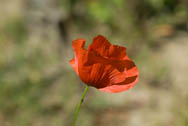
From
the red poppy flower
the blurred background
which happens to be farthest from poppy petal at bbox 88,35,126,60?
the blurred background

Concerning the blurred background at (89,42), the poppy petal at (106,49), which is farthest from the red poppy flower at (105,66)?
the blurred background at (89,42)

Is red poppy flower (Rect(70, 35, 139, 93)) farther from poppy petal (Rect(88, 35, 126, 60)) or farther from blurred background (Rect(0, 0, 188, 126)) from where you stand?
blurred background (Rect(0, 0, 188, 126))

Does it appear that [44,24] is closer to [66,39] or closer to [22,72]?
[66,39]

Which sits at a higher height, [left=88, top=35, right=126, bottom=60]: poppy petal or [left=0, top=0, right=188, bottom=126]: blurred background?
[left=88, top=35, right=126, bottom=60]: poppy petal

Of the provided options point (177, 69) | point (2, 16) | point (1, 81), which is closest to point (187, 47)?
point (177, 69)

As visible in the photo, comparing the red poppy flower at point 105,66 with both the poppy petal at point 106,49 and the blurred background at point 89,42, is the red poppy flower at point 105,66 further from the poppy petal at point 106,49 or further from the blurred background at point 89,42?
the blurred background at point 89,42

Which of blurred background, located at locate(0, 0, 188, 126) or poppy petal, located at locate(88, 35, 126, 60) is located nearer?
poppy petal, located at locate(88, 35, 126, 60)

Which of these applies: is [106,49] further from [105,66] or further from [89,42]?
[89,42]
